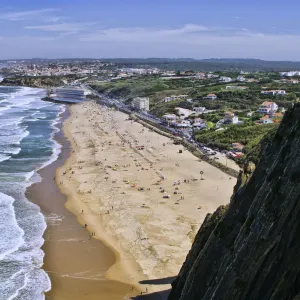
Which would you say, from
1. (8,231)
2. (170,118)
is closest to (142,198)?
(8,231)

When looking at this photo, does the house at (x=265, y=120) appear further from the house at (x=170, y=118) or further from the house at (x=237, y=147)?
the house at (x=170, y=118)

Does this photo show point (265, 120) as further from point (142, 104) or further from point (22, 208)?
point (22, 208)

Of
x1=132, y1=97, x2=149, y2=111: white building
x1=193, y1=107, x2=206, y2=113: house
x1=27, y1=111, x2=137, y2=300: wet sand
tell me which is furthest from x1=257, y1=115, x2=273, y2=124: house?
x1=27, y1=111, x2=137, y2=300: wet sand

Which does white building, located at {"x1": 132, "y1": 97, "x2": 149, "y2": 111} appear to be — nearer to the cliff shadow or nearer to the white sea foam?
the white sea foam

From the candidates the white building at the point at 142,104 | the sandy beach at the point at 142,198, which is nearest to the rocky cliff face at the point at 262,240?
the sandy beach at the point at 142,198

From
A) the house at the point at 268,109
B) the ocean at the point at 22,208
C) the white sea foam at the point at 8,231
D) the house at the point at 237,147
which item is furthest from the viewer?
the house at the point at 268,109

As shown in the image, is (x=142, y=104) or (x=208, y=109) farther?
(x=142, y=104)
